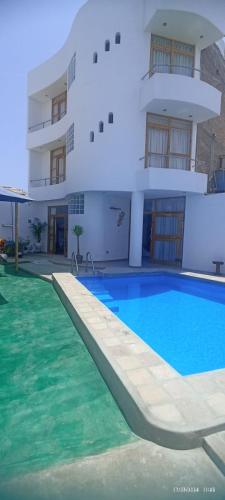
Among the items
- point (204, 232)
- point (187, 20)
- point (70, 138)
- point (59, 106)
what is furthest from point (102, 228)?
point (187, 20)

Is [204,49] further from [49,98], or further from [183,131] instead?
[49,98]

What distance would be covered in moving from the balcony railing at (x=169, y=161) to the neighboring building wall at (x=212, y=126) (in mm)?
1638

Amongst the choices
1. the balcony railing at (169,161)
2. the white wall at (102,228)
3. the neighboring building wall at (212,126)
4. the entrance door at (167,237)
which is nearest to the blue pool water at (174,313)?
the entrance door at (167,237)

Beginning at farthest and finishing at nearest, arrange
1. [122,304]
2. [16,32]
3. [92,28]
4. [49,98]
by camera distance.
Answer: [49,98] → [92,28] → [122,304] → [16,32]

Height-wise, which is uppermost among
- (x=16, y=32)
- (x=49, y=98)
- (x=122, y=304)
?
(x=49, y=98)

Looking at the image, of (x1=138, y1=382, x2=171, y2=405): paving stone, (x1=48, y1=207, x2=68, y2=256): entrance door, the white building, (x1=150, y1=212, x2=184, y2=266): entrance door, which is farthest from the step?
(x1=48, y1=207, x2=68, y2=256): entrance door

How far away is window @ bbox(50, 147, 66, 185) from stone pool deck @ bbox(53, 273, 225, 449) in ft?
48.0

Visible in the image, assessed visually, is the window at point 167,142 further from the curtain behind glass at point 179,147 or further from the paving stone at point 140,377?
the paving stone at point 140,377

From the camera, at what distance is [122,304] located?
830 cm

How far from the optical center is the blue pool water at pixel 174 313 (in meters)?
4.97

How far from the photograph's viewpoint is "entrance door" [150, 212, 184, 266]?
13.9 m

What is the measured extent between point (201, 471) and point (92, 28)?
15.9 metres

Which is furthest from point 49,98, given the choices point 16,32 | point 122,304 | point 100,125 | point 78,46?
point 122,304
